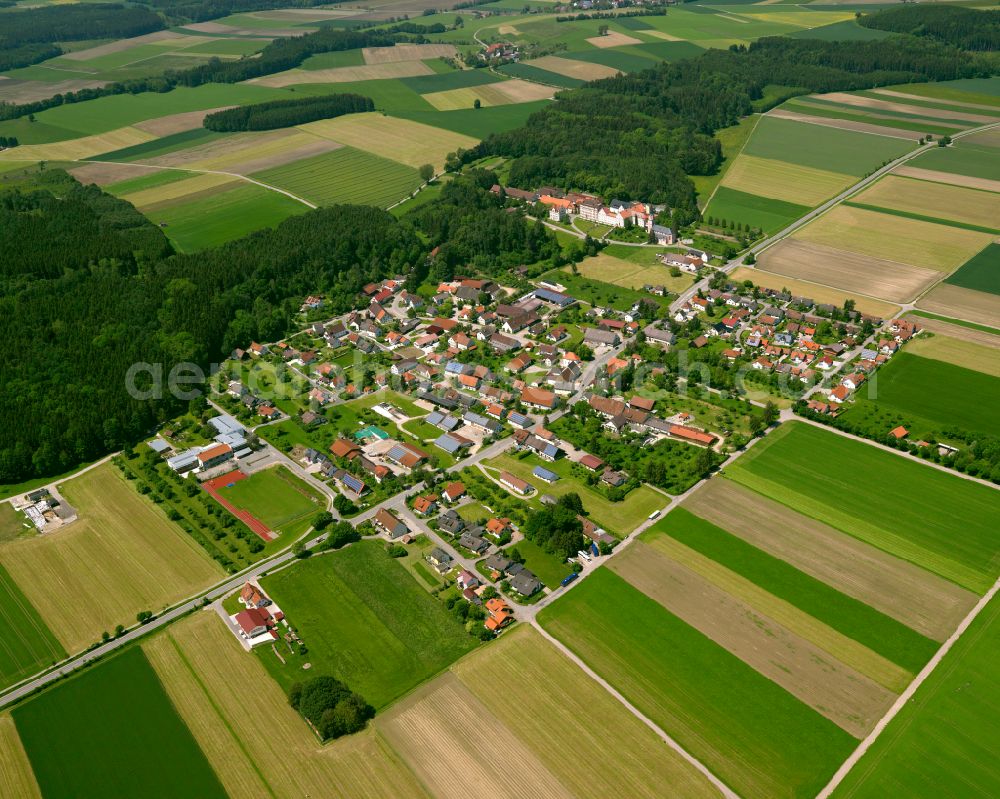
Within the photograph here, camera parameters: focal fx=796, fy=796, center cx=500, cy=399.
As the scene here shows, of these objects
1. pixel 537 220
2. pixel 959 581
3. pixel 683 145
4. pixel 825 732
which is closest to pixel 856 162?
pixel 683 145

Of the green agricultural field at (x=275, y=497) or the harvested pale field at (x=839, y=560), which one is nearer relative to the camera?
the harvested pale field at (x=839, y=560)

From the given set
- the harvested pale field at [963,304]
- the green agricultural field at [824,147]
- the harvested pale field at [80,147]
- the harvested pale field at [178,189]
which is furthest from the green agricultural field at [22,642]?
the green agricultural field at [824,147]

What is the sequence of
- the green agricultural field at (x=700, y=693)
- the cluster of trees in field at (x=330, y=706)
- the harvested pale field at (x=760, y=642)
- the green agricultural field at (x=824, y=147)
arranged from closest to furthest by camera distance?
the green agricultural field at (x=700, y=693)
the cluster of trees in field at (x=330, y=706)
the harvested pale field at (x=760, y=642)
the green agricultural field at (x=824, y=147)

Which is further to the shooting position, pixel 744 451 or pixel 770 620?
pixel 744 451

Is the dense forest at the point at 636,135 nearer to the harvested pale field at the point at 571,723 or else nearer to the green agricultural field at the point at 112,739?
the harvested pale field at the point at 571,723

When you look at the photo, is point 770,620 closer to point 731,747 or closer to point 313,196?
point 731,747

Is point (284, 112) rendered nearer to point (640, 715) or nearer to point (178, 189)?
point (178, 189)
